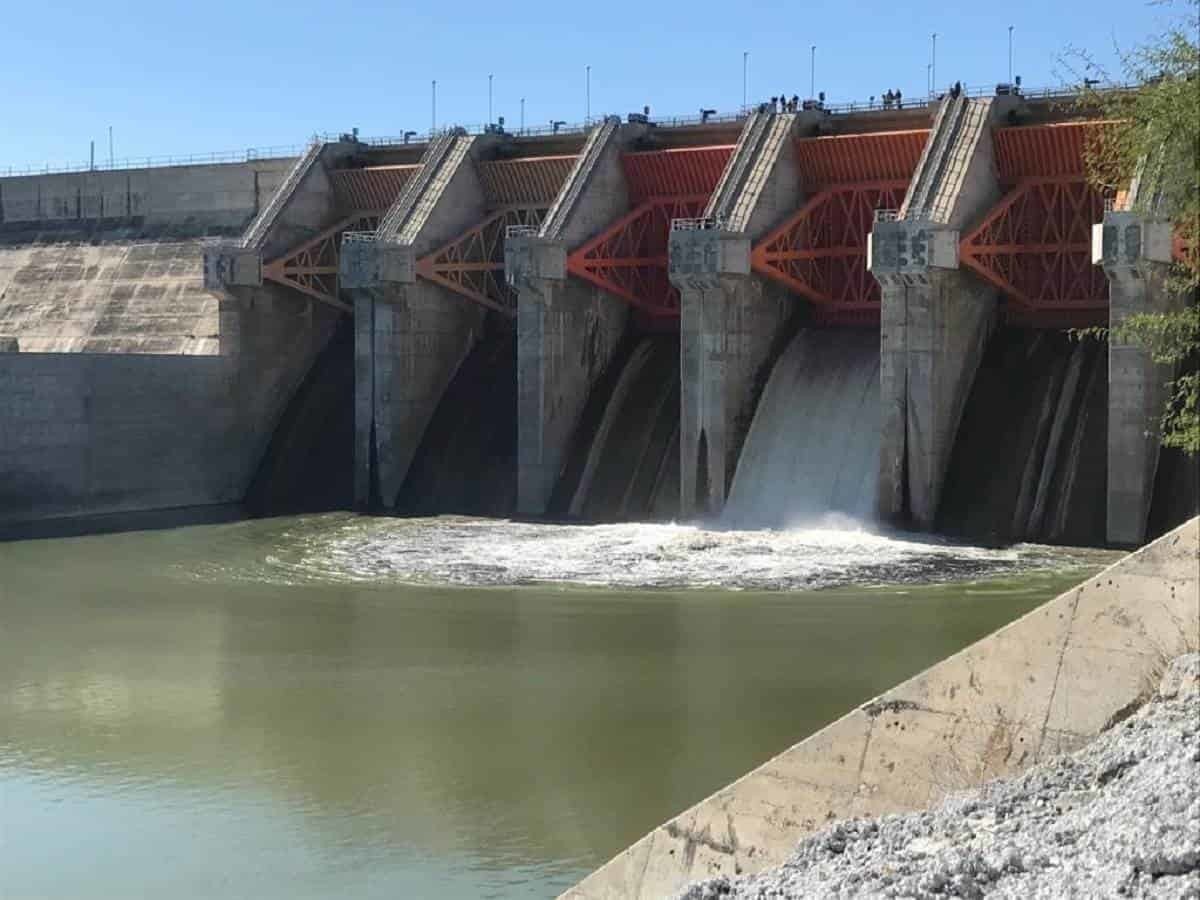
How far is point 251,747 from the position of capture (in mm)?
17203

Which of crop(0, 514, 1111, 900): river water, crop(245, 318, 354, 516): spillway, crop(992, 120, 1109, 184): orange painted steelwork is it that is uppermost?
crop(992, 120, 1109, 184): orange painted steelwork

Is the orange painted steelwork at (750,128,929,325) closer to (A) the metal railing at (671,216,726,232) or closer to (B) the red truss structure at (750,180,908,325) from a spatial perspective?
(B) the red truss structure at (750,180,908,325)

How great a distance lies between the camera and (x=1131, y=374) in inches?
1149

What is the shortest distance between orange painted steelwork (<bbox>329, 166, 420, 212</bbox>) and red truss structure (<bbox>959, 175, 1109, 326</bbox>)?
50.8 ft

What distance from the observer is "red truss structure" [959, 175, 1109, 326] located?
33531 millimetres

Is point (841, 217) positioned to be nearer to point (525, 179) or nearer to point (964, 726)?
point (525, 179)

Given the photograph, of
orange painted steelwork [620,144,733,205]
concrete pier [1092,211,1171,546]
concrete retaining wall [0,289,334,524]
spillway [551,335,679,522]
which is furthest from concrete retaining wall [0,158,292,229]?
concrete pier [1092,211,1171,546]

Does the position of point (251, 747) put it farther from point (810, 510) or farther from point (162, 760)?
point (810, 510)

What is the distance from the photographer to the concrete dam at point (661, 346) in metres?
31.8

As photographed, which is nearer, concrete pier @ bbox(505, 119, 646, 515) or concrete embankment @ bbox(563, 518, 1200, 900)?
concrete embankment @ bbox(563, 518, 1200, 900)

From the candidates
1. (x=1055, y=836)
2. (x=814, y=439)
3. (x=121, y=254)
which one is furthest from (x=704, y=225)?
(x=1055, y=836)

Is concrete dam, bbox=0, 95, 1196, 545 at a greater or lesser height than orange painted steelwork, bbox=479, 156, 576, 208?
lesser

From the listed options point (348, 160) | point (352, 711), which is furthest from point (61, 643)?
A: point (348, 160)

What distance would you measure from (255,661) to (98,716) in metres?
3.38
